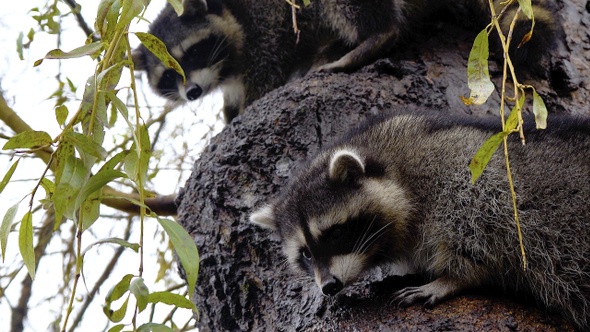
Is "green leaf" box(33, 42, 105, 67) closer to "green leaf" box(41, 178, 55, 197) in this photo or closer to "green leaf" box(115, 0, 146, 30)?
"green leaf" box(115, 0, 146, 30)

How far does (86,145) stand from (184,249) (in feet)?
1.18

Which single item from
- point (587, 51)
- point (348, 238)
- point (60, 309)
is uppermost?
point (348, 238)

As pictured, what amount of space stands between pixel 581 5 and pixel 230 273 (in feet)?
8.37

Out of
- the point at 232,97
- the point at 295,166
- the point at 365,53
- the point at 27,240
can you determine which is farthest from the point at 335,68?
the point at 27,240

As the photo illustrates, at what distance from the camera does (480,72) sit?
6.05ft

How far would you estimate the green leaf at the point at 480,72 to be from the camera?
181cm

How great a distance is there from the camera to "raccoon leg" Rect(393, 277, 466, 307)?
2273 millimetres

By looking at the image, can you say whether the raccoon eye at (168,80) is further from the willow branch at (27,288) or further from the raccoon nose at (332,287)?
the raccoon nose at (332,287)

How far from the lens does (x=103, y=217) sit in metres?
4.79

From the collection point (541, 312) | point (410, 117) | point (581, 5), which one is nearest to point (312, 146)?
point (410, 117)

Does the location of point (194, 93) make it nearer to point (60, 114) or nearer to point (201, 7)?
point (201, 7)

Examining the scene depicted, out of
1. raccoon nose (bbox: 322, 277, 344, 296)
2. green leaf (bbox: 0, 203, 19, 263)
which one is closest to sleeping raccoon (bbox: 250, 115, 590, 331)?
raccoon nose (bbox: 322, 277, 344, 296)

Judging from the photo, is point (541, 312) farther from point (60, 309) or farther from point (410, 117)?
point (60, 309)

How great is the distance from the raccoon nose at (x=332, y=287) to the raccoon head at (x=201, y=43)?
255 cm
